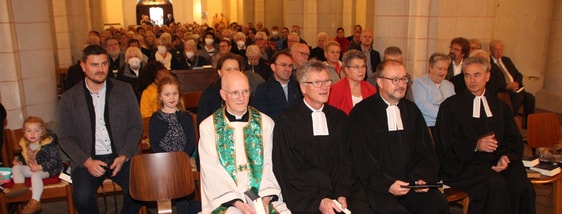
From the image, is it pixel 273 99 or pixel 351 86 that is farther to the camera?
pixel 273 99

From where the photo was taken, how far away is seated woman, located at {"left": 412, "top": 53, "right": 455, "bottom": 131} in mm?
6160

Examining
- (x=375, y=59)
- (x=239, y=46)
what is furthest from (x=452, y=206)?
(x=239, y=46)

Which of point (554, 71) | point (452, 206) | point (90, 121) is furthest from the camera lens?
point (554, 71)

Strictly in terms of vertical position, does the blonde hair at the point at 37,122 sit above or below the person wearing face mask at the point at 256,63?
below

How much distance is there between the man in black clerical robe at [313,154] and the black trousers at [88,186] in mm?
1621

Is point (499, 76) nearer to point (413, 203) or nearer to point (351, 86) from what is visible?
point (351, 86)

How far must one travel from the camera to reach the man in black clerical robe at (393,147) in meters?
4.61

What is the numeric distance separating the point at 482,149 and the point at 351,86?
4.92ft

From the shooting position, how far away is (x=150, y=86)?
22.5 feet

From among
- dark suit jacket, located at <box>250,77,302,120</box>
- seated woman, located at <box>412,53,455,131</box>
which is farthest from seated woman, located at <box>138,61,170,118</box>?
seated woman, located at <box>412,53,455,131</box>

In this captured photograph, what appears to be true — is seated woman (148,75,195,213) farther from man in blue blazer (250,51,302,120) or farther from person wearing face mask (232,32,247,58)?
person wearing face mask (232,32,247,58)

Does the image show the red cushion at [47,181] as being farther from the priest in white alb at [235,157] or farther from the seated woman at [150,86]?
the priest in white alb at [235,157]

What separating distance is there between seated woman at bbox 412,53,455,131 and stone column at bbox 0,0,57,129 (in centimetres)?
525

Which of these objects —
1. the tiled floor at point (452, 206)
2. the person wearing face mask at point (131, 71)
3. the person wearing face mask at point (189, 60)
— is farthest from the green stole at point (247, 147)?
the person wearing face mask at point (189, 60)
